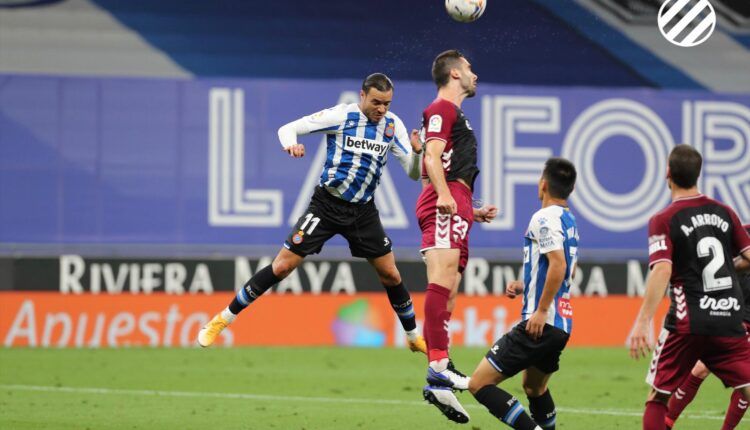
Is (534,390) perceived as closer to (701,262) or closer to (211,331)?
(701,262)

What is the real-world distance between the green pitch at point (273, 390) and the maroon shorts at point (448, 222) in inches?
69.2

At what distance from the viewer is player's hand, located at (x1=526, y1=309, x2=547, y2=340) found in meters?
7.36

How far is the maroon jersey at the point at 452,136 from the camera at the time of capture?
8.49m

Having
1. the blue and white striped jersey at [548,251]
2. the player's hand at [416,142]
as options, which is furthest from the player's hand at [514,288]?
the player's hand at [416,142]

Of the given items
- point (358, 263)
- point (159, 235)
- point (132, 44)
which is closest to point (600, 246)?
point (358, 263)

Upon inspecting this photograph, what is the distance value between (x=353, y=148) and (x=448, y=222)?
1.25m

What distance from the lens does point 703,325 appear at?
7043 mm

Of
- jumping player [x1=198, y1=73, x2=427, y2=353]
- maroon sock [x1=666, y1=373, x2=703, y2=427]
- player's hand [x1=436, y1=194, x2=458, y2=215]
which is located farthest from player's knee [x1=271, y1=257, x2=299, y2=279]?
maroon sock [x1=666, y1=373, x2=703, y2=427]

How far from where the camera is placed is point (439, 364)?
8.42 metres

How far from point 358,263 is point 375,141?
20.5 ft

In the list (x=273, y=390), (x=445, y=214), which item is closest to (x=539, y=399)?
(x=445, y=214)

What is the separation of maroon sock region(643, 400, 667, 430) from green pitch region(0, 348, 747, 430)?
2.44m

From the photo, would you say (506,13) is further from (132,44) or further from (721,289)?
(721,289)

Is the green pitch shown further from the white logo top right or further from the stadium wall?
the white logo top right
